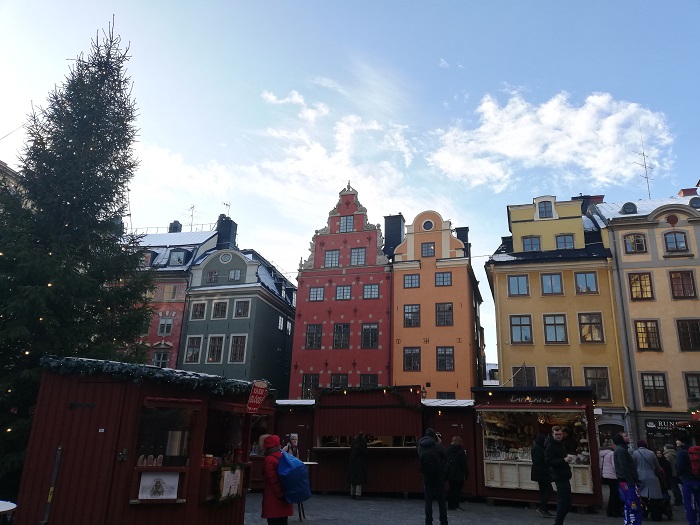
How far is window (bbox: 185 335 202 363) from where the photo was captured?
36219 mm

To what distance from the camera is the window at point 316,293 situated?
34816 millimetres

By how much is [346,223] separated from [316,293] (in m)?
5.30

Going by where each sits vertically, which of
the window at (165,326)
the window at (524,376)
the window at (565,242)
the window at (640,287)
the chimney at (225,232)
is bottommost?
the window at (524,376)

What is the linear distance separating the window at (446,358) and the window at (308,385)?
7.90m

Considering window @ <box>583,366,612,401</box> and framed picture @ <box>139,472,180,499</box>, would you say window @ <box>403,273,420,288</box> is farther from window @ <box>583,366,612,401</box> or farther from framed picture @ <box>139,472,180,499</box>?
framed picture @ <box>139,472,180,499</box>

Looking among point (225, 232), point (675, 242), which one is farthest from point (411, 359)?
point (225, 232)

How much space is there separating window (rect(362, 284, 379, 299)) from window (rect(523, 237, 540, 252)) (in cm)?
988

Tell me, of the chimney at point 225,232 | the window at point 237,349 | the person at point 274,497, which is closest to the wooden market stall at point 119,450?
the person at point 274,497

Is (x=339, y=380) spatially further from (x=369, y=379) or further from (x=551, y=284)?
(x=551, y=284)

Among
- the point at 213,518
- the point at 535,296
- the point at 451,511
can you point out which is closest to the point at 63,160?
the point at 213,518

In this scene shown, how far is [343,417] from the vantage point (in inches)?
808

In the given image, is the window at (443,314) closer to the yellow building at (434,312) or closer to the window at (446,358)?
the yellow building at (434,312)

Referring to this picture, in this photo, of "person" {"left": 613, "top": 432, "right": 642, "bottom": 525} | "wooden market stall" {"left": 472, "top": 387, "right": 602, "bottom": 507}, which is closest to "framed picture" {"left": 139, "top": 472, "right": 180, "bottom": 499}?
"person" {"left": 613, "top": 432, "right": 642, "bottom": 525}

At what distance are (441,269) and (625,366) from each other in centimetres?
1177
